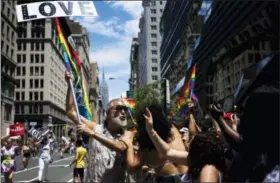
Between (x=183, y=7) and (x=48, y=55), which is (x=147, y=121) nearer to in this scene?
(x=183, y=7)

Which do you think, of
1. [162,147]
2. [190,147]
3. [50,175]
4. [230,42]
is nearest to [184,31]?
[230,42]

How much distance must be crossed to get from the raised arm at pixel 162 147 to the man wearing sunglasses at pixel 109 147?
1.39ft

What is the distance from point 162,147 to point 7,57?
6449cm

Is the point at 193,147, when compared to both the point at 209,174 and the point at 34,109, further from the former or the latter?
the point at 34,109

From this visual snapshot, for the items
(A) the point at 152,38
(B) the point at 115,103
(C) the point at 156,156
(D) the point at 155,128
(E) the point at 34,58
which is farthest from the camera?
(A) the point at 152,38

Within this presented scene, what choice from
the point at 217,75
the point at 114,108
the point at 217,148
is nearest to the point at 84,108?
the point at 114,108

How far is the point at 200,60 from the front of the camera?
58719 millimetres

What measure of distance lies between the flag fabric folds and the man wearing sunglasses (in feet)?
3.44

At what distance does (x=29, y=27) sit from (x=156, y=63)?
51770 millimetres

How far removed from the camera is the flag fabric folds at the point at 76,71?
562 centimetres

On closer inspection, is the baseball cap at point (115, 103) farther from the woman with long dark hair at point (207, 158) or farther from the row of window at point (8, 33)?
the row of window at point (8, 33)

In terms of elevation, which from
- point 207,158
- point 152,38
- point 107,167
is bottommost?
point 107,167

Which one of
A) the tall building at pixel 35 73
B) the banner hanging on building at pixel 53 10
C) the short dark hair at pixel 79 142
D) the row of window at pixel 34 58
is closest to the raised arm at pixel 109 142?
the banner hanging on building at pixel 53 10

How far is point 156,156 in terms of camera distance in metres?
4.22
